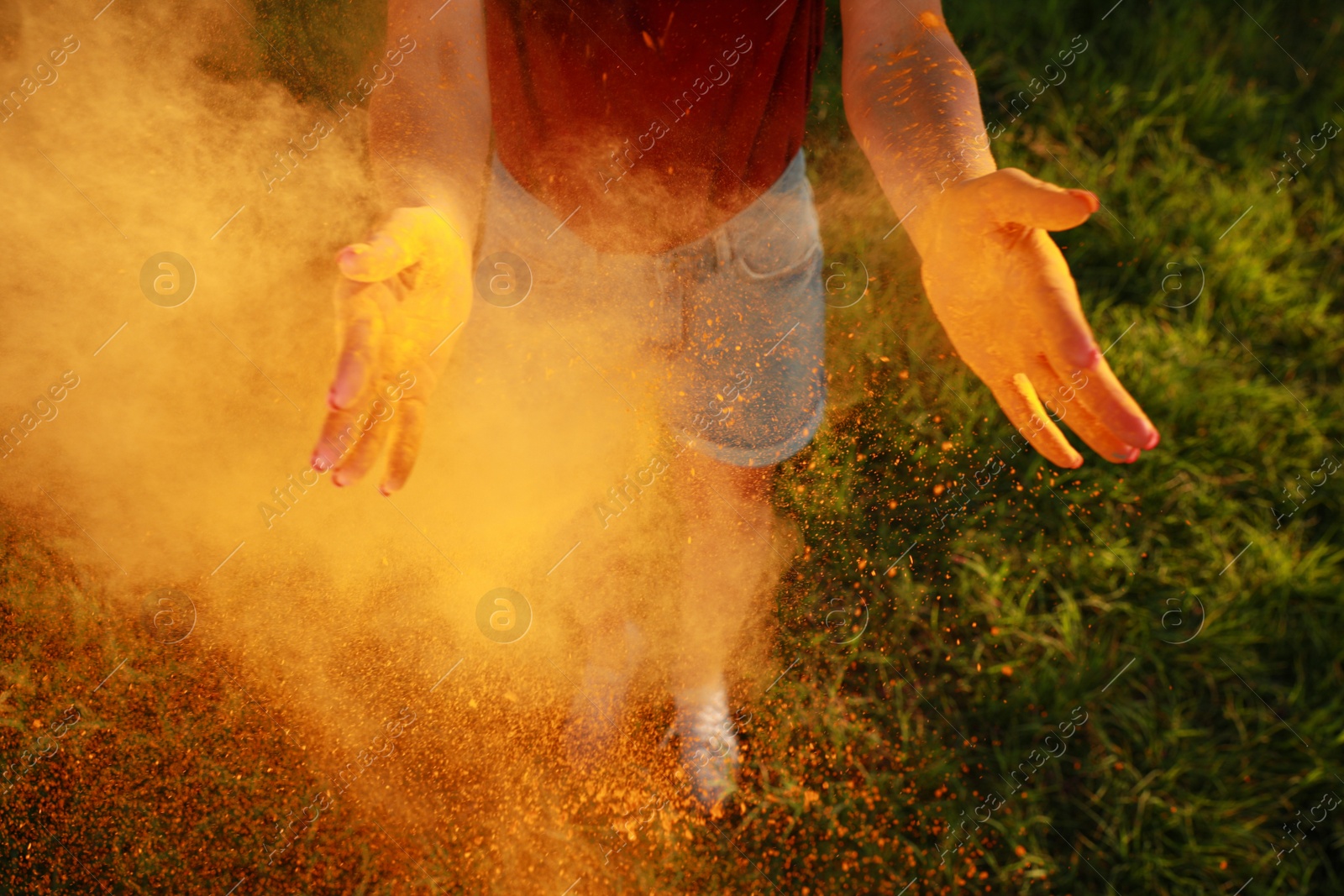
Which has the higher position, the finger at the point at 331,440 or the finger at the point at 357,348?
the finger at the point at 357,348

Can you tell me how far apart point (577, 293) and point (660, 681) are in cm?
88

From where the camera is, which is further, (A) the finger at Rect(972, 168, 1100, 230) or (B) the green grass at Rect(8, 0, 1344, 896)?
(B) the green grass at Rect(8, 0, 1344, 896)

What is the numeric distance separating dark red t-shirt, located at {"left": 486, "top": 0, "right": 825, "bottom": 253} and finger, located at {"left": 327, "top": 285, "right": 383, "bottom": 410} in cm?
37

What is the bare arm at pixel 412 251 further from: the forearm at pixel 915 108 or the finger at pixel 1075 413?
the finger at pixel 1075 413

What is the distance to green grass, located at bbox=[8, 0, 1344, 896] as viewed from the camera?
1.67m

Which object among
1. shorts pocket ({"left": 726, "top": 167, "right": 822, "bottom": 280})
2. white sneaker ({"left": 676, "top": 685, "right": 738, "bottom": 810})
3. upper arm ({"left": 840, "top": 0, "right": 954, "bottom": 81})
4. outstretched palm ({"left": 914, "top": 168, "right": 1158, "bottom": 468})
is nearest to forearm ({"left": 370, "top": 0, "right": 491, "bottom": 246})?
shorts pocket ({"left": 726, "top": 167, "right": 822, "bottom": 280})

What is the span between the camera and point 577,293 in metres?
1.57

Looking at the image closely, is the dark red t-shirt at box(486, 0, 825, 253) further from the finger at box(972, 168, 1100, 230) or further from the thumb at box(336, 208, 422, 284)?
the finger at box(972, 168, 1100, 230)

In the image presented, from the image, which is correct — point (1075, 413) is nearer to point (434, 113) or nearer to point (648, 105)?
point (648, 105)

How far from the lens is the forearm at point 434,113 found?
1.24 meters

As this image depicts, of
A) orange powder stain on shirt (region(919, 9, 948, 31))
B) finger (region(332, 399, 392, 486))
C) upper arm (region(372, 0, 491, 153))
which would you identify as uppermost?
upper arm (region(372, 0, 491, 153))

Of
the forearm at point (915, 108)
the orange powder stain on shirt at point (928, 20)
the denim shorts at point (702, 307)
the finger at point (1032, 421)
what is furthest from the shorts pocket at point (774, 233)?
the finger at point (1032, 421)

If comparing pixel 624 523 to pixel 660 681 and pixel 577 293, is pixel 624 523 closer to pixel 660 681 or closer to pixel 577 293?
pixel 660 681

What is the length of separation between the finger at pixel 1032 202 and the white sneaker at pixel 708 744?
1176 mm
